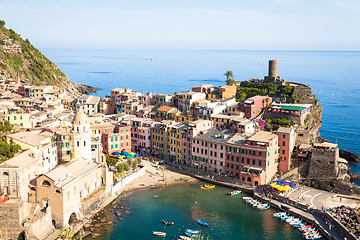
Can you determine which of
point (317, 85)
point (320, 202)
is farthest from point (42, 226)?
point (317, 85)

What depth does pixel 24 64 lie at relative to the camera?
448 feet

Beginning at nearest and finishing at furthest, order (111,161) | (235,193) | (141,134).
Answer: (235,193)
(111,161)
(141,134)

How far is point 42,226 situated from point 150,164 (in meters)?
29.0

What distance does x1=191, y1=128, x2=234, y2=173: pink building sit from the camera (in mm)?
67062

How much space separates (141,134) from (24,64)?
Answer: 80.0 m

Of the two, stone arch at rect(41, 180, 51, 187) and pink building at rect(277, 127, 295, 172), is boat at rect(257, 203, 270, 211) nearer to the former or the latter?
pink building at rect(277, 127, 295, 172)

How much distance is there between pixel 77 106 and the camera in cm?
9706

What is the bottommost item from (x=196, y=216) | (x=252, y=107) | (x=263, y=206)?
(x=196, y=216)

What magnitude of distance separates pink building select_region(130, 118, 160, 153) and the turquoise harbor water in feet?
52.1

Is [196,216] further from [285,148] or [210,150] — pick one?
[285,148]

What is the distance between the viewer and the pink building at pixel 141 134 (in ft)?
252

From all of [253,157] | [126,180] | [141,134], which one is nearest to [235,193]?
[253,157]

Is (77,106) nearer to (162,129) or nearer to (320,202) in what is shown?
(162,129)

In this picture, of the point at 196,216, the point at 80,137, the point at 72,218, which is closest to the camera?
the point at 72,218
